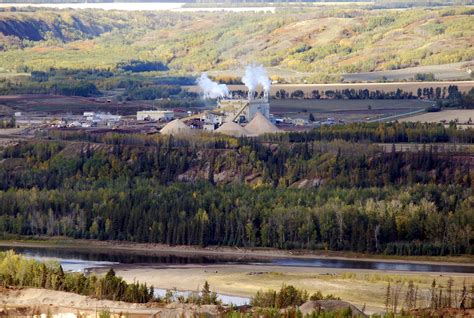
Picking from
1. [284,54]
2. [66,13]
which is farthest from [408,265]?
[66,13]

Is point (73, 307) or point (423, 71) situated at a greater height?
point (423, 71)

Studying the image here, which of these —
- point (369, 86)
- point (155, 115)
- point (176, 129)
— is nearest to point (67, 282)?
point (176, 129)

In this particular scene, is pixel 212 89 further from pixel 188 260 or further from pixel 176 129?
pixel 188 260

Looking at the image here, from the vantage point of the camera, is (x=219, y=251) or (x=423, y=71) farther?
(x=423, y=71)

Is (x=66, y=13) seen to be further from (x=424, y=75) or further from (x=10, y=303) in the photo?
(x=10, y=303)

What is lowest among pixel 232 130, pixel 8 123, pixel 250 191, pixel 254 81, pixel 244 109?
pixel 250 191

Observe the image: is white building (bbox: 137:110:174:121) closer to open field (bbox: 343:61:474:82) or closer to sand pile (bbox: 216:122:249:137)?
sand pile (bbox: 216:122:249:137)

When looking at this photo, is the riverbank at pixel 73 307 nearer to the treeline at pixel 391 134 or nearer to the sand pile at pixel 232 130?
the treeline at pixel 391 134
